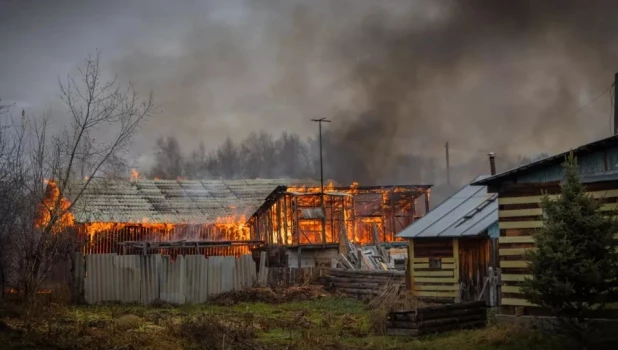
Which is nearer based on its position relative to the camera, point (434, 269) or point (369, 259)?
point (434, 269)

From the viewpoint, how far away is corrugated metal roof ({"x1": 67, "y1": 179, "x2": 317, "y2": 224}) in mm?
42553

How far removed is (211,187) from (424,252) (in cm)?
2502

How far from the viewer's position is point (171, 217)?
44156 millimetres

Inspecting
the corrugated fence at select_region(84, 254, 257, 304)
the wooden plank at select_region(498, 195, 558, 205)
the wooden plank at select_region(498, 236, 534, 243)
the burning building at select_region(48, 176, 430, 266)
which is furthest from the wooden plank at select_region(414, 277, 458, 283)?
the burning building at select_region(48, 176, 430, 266)

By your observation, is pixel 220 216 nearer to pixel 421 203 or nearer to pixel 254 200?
pixel 254 200

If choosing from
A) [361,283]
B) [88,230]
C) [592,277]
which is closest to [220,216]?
[88,230]

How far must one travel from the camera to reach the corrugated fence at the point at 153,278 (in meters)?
29.0

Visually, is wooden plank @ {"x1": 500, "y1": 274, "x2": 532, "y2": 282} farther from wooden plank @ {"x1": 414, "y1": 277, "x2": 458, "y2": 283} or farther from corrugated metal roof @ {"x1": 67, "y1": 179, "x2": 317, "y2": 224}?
corrugated metal roof @ {"x1": 67, "y1": 179, "x2": 317, "y2": 224}

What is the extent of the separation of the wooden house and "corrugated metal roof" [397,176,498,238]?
19.9 feet

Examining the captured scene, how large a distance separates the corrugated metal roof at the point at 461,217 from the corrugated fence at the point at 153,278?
911cm

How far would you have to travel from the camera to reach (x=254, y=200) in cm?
4959

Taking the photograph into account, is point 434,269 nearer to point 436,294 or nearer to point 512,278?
point 436,294

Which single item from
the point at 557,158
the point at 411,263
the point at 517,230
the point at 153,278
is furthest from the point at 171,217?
the point at 557,158

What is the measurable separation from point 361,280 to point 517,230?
45.6 ft
